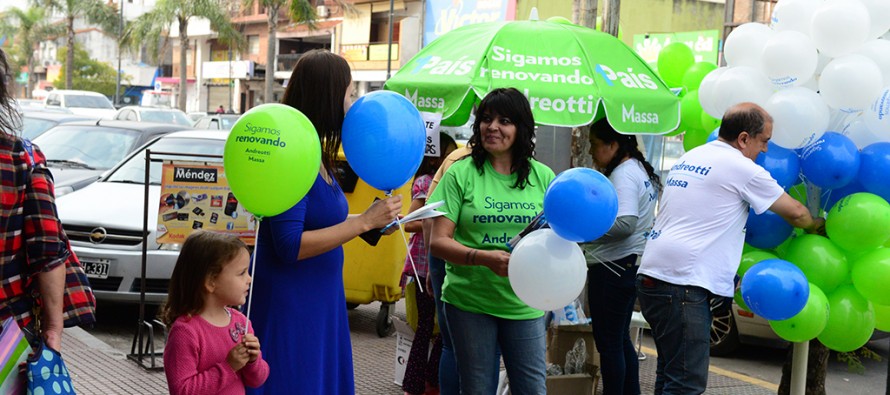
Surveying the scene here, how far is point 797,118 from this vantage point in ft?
15.1

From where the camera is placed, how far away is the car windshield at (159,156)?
8.70m

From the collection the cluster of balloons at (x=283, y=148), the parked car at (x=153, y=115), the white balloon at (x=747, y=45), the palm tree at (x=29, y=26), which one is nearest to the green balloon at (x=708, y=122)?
the white balloon at (x=747, y=45)

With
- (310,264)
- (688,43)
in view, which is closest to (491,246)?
(310,264)

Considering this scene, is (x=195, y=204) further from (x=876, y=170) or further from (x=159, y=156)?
(x=876, y=170)

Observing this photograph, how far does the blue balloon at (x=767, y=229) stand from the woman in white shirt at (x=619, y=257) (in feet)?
2.16

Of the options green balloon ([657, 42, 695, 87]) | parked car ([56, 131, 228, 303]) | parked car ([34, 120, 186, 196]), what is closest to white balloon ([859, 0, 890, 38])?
green balloon ([657, 42, 695, 87])

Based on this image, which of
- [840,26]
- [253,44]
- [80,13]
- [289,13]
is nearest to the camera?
[840,26]

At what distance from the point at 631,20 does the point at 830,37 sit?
2490 centimetres

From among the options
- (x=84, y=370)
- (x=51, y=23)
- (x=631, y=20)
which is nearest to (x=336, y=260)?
(x=84, y=370)

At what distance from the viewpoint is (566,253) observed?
152 inches

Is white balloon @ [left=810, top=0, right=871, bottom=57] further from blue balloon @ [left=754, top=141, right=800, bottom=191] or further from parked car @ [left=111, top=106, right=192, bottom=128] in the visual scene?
parked car @ [left=111, top=106, right=192, bottom=128]

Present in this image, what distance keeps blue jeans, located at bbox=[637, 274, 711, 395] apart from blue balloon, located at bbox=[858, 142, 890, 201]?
1.06m

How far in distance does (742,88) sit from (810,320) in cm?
124

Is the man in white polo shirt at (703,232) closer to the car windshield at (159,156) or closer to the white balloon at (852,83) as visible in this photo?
the white balloon at (852,83)
